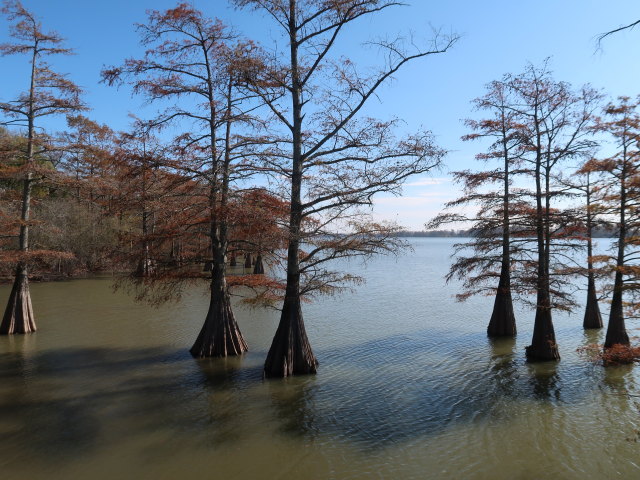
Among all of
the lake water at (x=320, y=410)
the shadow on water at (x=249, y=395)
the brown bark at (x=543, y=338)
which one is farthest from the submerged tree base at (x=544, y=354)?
the lake water at (x=320, y=410)

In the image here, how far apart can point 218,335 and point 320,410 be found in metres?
5.36

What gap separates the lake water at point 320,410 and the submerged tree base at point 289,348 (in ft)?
1.36

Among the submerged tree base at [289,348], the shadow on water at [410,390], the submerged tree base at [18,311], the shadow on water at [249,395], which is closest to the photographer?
the shadow on water at [249,395]

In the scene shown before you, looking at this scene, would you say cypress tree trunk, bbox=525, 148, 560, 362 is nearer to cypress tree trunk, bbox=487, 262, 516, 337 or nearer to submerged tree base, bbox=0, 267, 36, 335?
cypress tree trunk, bbox=487, 262, 516, 337

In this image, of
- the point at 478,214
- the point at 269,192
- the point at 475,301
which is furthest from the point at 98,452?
the point at 475,301

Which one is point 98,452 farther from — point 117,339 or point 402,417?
point 117,339

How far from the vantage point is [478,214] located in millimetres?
17547

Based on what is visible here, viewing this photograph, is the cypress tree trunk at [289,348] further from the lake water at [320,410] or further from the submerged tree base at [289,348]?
the lake water at [320,410]

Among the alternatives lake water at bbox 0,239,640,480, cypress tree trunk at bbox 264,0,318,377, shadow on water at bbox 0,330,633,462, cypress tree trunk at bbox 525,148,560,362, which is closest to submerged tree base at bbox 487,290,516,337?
lake water at bbox 0,239,640,480

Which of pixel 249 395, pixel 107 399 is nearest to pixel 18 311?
pixel 107 399

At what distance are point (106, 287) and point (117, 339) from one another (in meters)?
16.2

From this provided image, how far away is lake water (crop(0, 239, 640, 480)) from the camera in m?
8.24

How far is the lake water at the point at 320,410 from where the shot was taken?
8.24m

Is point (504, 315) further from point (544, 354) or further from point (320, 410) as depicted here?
point (320, 410)
